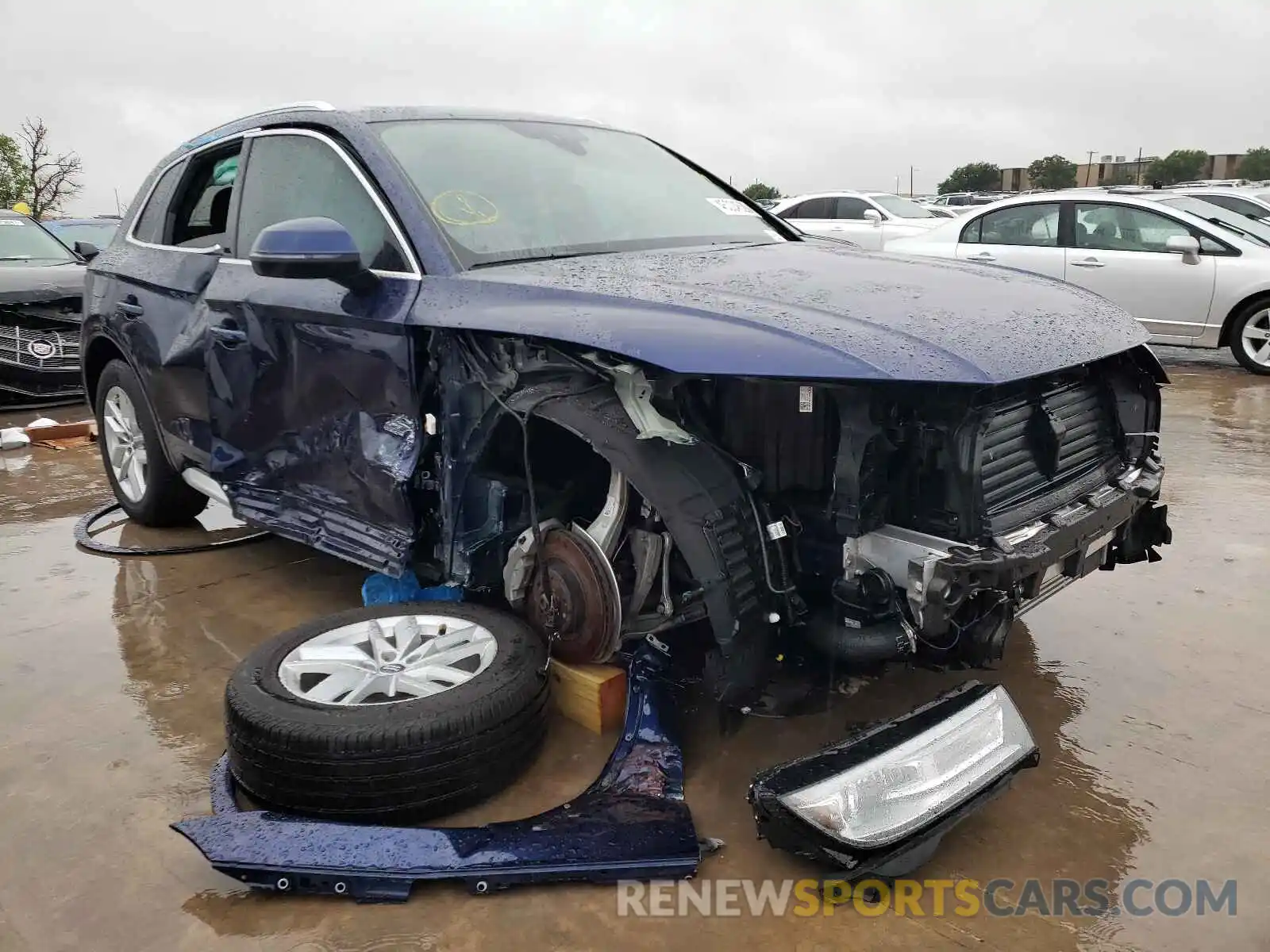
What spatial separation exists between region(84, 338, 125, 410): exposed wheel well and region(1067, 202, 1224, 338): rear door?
7.48 meters

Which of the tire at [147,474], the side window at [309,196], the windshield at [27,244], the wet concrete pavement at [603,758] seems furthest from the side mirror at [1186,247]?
the windshield at [27,244]

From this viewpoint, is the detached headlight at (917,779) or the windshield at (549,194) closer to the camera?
the detached headlight at (917,779)

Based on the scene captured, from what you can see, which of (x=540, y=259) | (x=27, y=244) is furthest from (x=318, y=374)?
(x=27, y=244)

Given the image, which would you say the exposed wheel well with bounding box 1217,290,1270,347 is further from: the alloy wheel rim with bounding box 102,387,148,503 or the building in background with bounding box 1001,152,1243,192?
the building in background with bounding box 1001,152,1243,192

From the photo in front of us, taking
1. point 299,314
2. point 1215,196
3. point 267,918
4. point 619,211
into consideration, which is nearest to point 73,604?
point 299,314

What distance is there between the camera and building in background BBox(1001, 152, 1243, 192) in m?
45.8

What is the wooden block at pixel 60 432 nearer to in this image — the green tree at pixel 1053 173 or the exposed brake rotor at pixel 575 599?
the exposed brake rotor at pixel 575 599

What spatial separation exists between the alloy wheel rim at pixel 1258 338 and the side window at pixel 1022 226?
171 centimetres

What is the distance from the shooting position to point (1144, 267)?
8.54 metres

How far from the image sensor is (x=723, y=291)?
251 cm

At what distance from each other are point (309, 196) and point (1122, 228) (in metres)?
7.66

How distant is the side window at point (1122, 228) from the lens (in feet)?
28.2

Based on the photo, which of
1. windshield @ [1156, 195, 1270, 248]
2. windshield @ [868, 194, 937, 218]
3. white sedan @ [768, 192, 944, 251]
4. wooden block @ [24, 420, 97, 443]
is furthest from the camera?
windshield @ [868, 194, 937, 218]

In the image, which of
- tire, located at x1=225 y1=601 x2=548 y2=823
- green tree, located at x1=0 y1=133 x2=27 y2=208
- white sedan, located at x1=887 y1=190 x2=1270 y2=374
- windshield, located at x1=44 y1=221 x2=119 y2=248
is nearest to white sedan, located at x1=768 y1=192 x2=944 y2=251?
white sedan, located at x1=887 y1=190 x2=1270 y2=374
